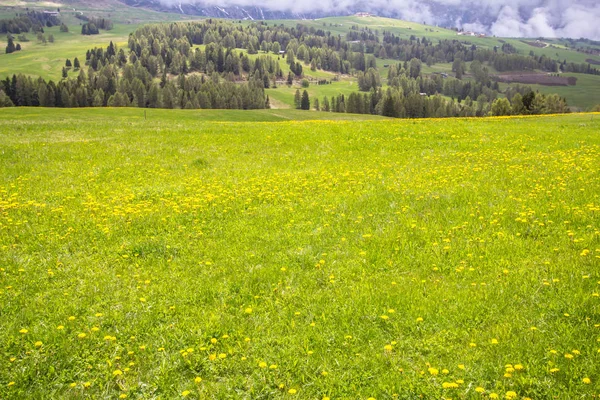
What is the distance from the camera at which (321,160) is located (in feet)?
69.8

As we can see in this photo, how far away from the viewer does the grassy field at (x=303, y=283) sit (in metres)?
6.51

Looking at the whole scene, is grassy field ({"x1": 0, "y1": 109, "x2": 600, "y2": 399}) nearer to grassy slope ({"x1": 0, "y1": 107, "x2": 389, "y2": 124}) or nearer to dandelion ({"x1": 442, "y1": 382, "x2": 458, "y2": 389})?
dandelion ({"x1": 442, "y1": 382, "x2": 458, "y2": 389})

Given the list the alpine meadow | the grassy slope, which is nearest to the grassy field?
the alpine meadow

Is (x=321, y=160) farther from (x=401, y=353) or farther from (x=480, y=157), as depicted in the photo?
(x=401, y=353)

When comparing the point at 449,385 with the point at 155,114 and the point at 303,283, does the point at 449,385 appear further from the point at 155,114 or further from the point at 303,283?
the point at 155,114

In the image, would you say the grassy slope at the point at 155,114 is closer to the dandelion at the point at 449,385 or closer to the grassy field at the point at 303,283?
the grassy field at the point at 303,283

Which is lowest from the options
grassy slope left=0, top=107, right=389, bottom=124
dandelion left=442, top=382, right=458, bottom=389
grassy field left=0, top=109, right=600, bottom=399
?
grassy slope left=0, top=107, right=389, bottom=124

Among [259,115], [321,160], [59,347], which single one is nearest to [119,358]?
[59,347]

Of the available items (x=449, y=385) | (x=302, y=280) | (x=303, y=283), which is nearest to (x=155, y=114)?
(x=302, y=280)

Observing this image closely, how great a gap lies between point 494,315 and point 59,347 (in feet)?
25.3

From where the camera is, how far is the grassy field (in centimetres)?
651

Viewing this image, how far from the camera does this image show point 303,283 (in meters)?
9.20

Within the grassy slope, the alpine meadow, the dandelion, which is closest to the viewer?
the dandelion

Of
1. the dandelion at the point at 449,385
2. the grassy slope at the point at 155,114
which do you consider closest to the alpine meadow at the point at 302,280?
the dandelion at the point at 449,385
